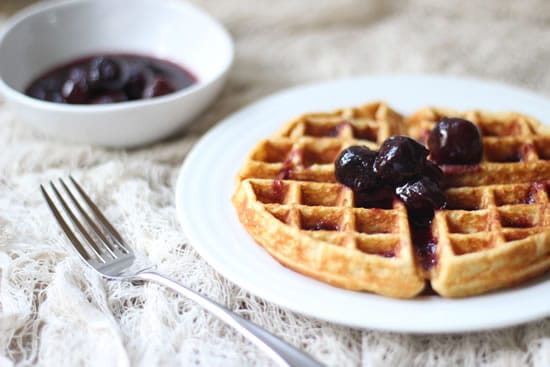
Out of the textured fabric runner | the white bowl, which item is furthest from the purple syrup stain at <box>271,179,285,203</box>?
the white bowl

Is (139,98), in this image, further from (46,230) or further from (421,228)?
(421,228)

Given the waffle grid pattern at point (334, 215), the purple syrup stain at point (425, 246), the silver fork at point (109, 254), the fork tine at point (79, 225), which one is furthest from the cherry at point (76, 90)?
the purple syrup stain at point (425, 246)

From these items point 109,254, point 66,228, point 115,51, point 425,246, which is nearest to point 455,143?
point 425,246

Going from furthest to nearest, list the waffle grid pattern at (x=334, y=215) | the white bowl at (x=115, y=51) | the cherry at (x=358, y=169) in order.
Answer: the white bowl at (x=115, y=51)
the cherry at (x=358, y=169)
the waffle grid pattern at (x=334, y=215)

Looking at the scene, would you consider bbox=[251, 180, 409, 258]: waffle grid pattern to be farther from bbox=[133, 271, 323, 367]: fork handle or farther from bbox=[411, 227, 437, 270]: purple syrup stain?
bbox=[133, 271, 323, 367]: fork handle

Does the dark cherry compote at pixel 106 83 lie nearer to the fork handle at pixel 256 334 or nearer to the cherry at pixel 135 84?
the cherry at pixel 135 84

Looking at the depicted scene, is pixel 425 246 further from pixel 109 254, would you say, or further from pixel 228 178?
pixel 109 254
